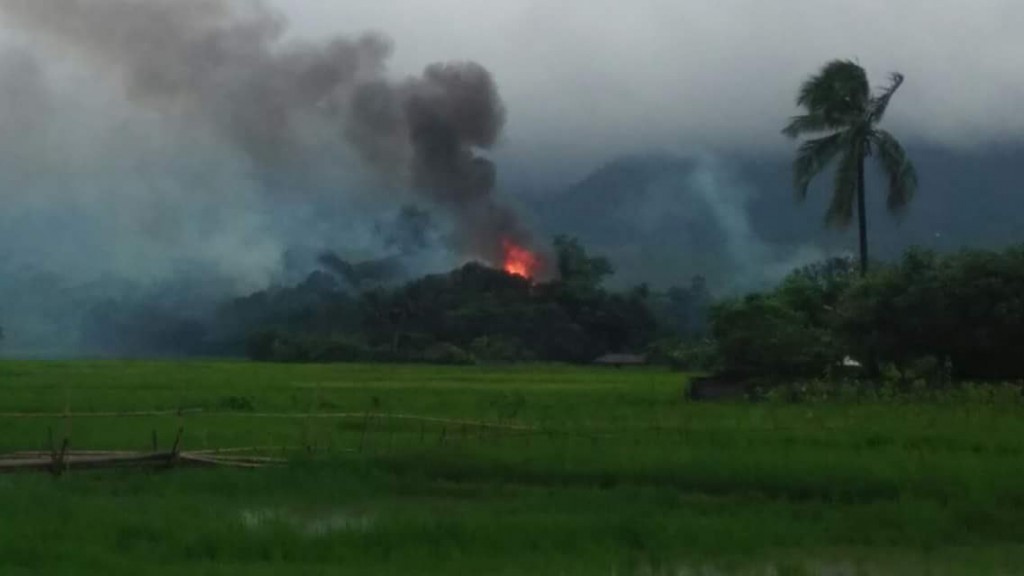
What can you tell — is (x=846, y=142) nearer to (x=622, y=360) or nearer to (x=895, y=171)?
(x=895, y=171)

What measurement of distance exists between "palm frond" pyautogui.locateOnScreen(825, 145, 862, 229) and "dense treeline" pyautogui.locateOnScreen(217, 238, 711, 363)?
29332 millimetres

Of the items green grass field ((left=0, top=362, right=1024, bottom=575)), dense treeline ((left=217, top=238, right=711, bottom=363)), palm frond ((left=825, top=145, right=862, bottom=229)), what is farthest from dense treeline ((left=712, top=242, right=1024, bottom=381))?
dense treeline ((left=217, top=238, right=711, bottom=363))

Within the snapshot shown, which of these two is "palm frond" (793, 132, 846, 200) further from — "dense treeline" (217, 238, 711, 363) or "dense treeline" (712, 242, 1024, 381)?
"dense treeline" (217, 238, 711, 363)

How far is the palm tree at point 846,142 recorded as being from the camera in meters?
33.8

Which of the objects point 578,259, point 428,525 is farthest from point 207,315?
point 428,525

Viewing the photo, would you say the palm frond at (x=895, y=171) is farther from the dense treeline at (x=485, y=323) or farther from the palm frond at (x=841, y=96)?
the dense treeline at (x=485, y=323)

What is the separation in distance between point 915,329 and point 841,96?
25.4ft

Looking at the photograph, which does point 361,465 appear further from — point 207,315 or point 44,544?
point 207,315

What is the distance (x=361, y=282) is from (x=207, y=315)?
9.48 metres

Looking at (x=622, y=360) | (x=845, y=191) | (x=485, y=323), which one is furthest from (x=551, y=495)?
(x=485, y=323)

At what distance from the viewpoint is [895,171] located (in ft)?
111

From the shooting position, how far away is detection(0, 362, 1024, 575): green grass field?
1195 centimetres

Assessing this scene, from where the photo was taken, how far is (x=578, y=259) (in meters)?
72.4

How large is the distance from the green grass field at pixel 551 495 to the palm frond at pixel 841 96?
10.5m
